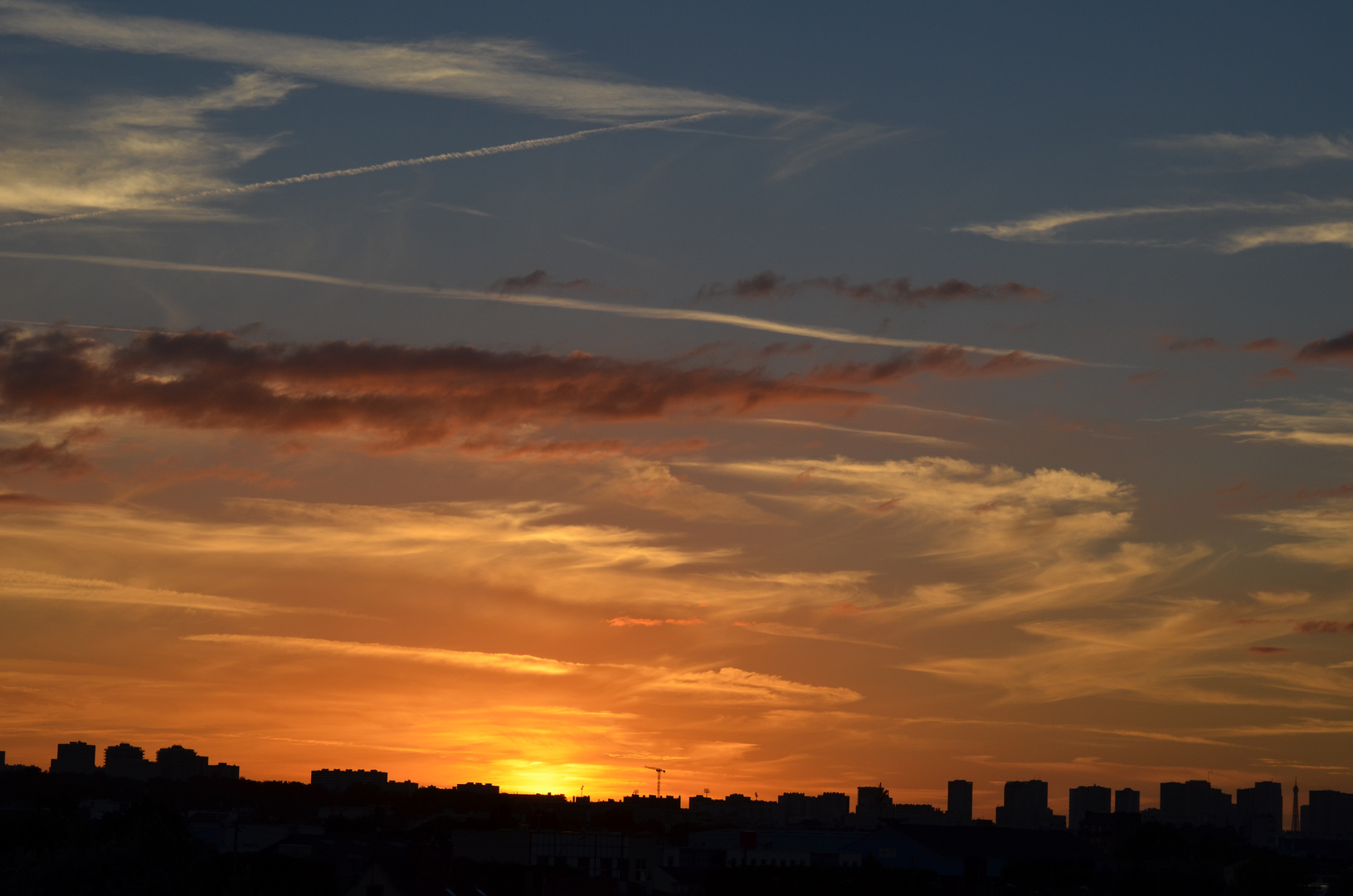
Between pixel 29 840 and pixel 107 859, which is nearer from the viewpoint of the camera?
pixel 107 859

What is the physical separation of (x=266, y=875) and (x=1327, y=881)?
12130 centimetres

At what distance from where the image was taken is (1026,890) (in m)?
190

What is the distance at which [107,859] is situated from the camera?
251 ft

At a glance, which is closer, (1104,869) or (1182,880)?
(1182,880)

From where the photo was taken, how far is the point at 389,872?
138 meters

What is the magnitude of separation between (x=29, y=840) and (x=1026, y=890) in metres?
122

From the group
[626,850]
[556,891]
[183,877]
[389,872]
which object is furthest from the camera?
[626,850]

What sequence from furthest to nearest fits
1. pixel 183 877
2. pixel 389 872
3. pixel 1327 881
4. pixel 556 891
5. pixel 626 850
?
pixel 626 850 → pixel 1327 881 → pixel 556 891 → pixel 389 872 → pixel 183 877

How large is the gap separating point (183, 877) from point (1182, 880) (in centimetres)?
12123

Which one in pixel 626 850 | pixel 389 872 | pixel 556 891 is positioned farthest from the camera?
pixel 626 850

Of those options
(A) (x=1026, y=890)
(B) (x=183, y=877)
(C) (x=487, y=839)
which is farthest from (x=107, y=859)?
(A) (x=1026, y=890)

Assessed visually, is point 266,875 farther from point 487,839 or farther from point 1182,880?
point 1182,880

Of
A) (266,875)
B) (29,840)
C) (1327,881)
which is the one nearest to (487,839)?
(266,875)

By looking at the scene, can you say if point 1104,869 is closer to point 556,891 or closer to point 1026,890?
point 1026,890
